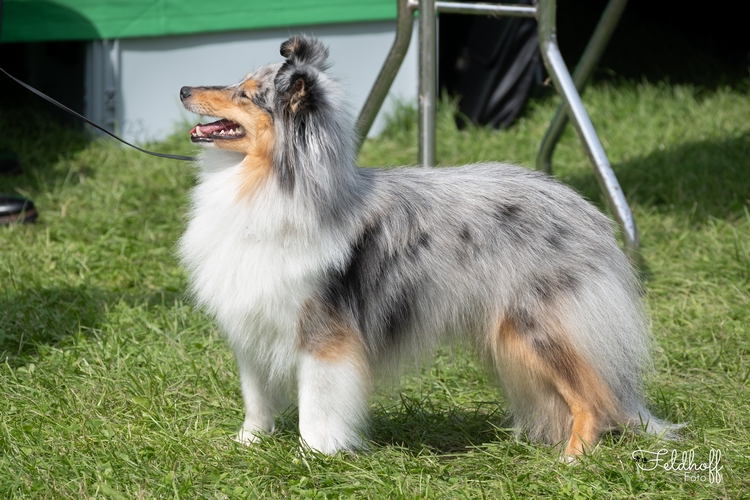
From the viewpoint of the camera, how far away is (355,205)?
291 cm

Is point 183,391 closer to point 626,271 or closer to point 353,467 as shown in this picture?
point 353,467

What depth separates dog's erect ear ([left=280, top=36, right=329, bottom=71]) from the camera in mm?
2877

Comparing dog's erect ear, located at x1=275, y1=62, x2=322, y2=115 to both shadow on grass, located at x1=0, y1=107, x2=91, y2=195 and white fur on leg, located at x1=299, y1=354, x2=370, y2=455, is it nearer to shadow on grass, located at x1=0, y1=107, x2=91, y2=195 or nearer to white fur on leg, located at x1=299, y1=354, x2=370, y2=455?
white fur on leg, located at x1=299, y1=354, x2=370, y2=455

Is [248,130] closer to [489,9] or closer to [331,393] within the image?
[331,393]

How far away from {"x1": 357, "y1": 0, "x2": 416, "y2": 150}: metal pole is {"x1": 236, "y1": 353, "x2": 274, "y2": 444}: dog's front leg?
1558 millimetres

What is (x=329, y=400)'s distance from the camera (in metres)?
2.88

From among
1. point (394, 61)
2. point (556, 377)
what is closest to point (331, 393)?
point (556, 377)

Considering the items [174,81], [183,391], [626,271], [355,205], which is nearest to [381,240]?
[355,205]

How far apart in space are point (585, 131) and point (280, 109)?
1932 mm

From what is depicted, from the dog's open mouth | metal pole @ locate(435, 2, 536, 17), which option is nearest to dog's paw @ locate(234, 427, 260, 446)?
the dog's open mouth

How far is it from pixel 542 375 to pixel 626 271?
51 cm

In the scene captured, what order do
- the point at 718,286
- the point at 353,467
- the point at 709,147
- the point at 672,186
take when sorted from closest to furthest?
the point at 353,467, the point at 718,286, the point at 672,186, the point at 709,147

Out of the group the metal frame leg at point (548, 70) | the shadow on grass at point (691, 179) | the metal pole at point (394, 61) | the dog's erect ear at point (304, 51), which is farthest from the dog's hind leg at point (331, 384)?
the shadow on grass at point (691, 179)

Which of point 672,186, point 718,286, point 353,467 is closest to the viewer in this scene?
point 353,467
